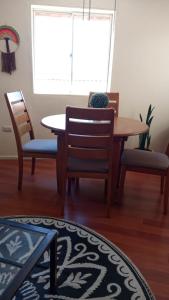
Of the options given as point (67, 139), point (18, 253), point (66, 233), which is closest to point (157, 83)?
→ point (67, 139)

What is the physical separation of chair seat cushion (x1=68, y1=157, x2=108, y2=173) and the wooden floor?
1.36 feet

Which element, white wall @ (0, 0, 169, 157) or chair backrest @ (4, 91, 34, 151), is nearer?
chair backrest @ (4, 91, 34, 151)

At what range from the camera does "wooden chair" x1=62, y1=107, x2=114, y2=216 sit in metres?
1.93

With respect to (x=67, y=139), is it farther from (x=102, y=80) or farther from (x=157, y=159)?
(x=102, y=80)

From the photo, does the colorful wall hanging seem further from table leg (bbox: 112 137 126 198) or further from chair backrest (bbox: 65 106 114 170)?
table leg (bbox: 112 137 126 198)

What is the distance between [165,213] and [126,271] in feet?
2.87

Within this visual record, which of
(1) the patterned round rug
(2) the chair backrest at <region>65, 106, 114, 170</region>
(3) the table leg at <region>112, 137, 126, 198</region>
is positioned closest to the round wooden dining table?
(3) the table leg at <region>112, 137, 126, 198</region>

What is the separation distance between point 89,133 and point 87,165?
0.31 metres

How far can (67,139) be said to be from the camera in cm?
204

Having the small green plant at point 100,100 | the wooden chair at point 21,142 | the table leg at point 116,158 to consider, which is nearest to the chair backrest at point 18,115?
the wooden chair at point 21,142

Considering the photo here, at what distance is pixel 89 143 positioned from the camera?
6.63 ft

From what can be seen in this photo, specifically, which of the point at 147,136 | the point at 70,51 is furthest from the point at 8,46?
the point at 147,136

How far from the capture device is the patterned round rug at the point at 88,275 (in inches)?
57.1

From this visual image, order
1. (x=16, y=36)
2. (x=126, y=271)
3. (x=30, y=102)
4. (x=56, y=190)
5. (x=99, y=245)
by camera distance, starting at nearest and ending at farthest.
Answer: (x=126, y=271) → (x=99, y=245) → (x=56, y=190) → (x=16, y=36) → (x=30, y=102)
